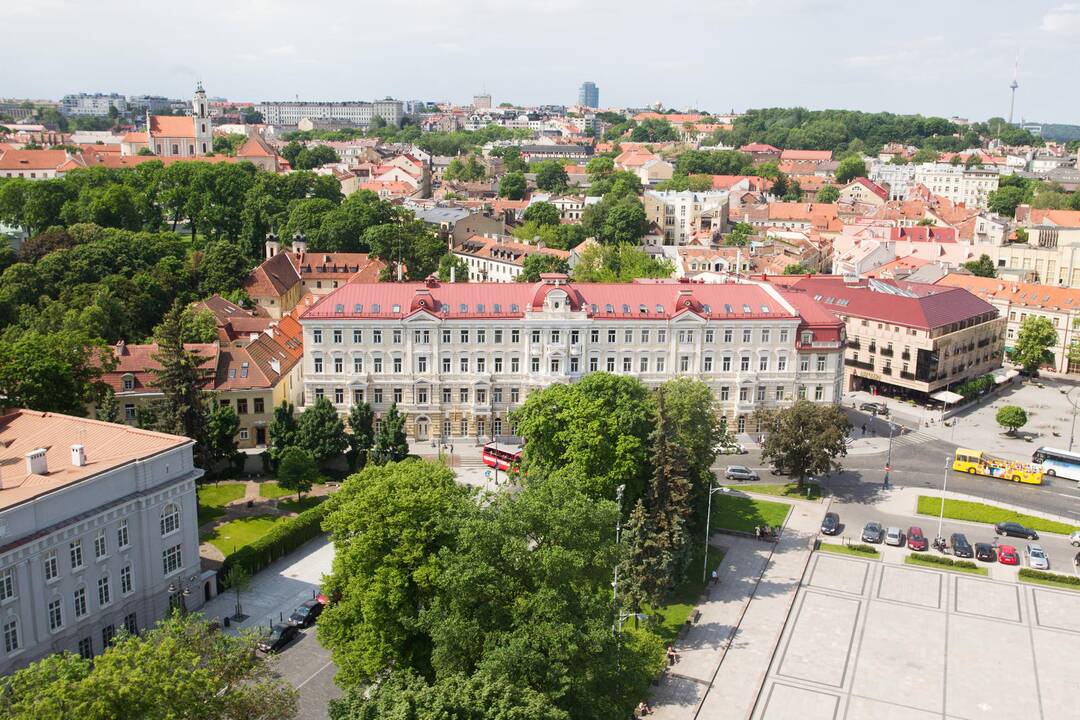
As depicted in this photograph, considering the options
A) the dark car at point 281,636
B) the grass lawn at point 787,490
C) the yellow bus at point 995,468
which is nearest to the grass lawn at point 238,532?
the dark car at point 281,636

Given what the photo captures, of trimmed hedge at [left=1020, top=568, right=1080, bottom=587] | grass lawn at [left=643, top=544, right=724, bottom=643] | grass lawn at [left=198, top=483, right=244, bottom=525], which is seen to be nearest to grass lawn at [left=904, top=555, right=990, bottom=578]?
trimmed hedge at [left=1020, top=568, right=1080, bottom=587]

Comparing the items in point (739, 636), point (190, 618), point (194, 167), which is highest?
point (194, 167)

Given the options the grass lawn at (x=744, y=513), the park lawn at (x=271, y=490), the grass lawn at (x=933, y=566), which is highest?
the park lawn at (x=271, y=490)

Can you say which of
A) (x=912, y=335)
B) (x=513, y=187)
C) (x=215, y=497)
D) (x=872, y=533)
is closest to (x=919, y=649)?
(x=872, y=533)

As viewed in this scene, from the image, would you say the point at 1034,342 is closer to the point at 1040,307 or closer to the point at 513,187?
the point at 1040,307

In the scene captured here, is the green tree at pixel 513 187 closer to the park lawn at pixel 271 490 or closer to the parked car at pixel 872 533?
the park lawn at pixel 271 490

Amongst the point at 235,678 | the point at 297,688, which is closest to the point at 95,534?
the point at 297,688

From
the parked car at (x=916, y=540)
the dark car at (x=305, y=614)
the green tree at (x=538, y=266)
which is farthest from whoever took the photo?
the green tree at (x=538, y=266)

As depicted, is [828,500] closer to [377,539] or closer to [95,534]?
[377,539]
